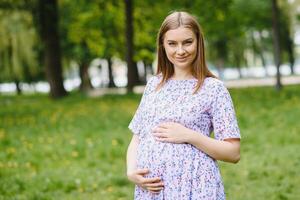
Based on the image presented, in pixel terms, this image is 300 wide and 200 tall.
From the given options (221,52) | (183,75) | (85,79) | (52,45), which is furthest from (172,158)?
(221,52)

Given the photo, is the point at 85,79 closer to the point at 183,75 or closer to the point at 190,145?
the point at 183,75

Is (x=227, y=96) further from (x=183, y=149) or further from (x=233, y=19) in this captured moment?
(x=233, y=19)

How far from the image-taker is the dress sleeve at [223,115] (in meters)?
2.81

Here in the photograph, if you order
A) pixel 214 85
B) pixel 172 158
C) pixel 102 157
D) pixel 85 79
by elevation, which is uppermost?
pixel 214 85

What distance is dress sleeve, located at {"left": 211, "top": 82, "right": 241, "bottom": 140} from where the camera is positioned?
9.22 ft

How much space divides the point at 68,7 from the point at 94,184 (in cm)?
2409

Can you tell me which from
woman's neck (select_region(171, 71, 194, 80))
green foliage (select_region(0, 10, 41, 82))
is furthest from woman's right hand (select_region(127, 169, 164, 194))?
green foliage (select_region(0, 10, 41, 82))

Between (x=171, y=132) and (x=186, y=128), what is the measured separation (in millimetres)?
79

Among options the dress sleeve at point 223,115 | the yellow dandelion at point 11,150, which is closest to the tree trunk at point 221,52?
the yellow dandelion at point 11,150

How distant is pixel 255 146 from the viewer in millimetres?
8953

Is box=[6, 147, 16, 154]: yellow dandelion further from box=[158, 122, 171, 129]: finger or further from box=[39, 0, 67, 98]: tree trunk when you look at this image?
box=[39, 0, 67, 98]: tree trunk

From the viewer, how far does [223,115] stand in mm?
2811

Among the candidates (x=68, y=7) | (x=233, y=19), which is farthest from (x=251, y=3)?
(x=68, y=7)

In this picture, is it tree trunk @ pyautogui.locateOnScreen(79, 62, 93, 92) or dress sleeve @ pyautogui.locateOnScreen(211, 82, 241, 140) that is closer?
dress sleeve @ pyautogui.locateOnScreen(211, 82, 241, 140)
